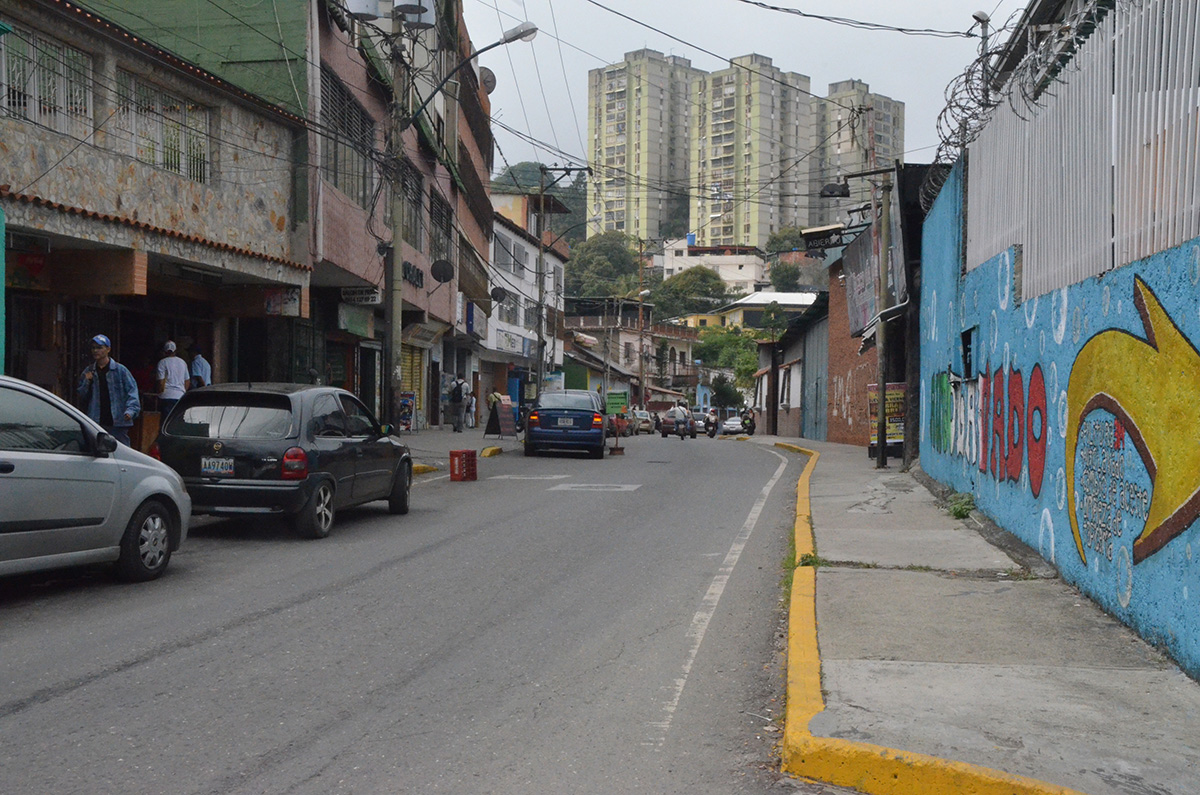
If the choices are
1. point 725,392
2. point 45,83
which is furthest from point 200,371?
point 725,392

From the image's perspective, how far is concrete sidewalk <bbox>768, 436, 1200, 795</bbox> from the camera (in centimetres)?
418

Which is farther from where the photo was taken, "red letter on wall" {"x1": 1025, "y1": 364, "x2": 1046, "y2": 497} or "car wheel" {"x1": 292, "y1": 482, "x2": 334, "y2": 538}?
"car wheel" {"x1": 292, "y1": 482, "x2": 334, "y2": 538}

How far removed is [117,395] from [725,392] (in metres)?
86.6

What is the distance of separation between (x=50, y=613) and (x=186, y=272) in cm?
1119

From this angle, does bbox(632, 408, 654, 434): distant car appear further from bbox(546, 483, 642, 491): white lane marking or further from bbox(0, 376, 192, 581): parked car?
bbox(0, 376, 192, 581): parked car

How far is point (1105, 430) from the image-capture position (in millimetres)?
6836

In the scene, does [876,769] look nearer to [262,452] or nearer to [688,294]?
[262,452]

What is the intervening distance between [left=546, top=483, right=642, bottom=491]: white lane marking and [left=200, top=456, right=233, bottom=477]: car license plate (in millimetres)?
6542

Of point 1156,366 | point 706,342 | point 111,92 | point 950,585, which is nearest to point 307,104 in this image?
point 111,92

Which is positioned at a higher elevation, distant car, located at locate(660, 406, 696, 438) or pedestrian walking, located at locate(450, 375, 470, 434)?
pedestrian walking, located at locate(450, 375, 470, 434)

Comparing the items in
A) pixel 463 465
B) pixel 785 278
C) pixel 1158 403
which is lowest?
pixel 463 465

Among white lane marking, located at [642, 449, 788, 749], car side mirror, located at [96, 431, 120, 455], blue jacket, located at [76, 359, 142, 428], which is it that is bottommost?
white lane marking, located at [642, 449, 788, 749]

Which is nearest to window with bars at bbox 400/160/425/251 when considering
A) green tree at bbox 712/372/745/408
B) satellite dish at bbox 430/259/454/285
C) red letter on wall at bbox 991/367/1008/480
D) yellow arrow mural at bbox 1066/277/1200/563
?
satellite dish at bbox 430/259/454/285

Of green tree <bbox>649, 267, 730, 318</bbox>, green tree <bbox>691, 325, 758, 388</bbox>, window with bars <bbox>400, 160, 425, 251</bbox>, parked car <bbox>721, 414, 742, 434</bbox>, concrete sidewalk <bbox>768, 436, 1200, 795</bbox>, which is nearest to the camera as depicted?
concrete sidewalk <bbox>768, 436, 1200, 795</bbox>
